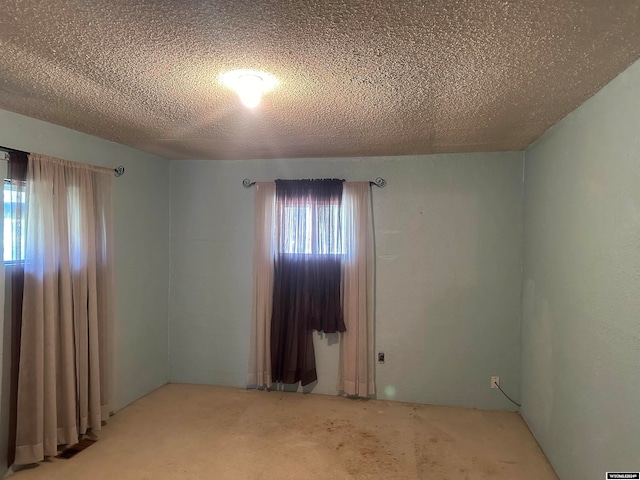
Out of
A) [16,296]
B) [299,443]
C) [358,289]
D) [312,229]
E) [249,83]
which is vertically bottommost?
[299,443]

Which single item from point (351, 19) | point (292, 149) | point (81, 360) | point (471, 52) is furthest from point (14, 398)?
point (471, 52)

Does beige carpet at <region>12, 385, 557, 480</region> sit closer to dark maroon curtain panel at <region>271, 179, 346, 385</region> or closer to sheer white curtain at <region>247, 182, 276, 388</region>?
sheer white curtain at <region>247, 182, 276, 388</region>

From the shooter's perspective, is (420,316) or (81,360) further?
(420,316)

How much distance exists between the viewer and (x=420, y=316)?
3.60 m

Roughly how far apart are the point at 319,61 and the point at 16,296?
7.79ft

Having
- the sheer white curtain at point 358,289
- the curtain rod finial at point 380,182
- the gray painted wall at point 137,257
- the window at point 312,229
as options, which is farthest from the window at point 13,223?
the curtain rod finial at point 380,182

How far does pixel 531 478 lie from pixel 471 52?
2567 millimetres

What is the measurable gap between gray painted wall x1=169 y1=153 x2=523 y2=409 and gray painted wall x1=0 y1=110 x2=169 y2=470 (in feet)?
0.56

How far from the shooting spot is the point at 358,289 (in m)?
3.62

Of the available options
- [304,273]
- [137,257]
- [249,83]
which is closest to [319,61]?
[249,83]

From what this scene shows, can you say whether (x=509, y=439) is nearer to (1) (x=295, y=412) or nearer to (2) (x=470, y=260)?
(2) (x=470, y=260)

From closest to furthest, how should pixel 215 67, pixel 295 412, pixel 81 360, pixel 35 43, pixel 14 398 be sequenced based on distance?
pixel 35 43 → pixel 215 67 → pixel 14 398 → pixel 81 360 → pixel 295 412

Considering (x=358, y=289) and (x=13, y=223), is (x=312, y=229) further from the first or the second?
(x=13, y=223)

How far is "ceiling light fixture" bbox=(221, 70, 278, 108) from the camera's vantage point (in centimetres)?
178
